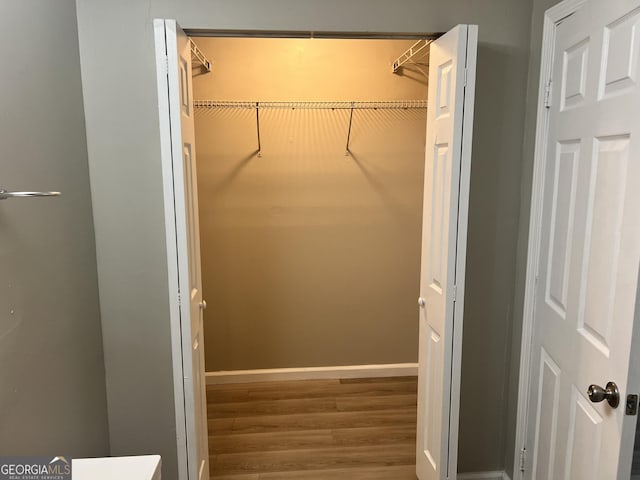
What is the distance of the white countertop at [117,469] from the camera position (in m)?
1.14

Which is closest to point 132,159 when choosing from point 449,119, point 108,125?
point 108,125

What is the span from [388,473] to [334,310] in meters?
1.21

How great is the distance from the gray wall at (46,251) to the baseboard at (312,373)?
1420 mm

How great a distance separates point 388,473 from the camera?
2.45 metres

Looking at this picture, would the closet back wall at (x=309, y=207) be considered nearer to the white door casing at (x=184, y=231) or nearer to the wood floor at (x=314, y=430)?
the wood floor at (x=314, y=430)

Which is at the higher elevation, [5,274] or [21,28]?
[21,28]

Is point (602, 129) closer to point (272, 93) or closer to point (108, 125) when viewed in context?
point (108, 125)

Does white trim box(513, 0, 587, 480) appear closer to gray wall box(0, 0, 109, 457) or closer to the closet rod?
the closet rod

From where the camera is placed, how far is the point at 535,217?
190 cm

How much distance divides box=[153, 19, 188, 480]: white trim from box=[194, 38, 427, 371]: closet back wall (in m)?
1.42

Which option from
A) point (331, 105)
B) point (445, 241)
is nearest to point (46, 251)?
point (445, 241)

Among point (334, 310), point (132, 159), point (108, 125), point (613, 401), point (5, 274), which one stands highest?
point (108, 125)

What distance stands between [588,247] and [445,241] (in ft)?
1.75

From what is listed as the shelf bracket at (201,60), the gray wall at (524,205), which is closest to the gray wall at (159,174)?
the gray wall at (524,205)
